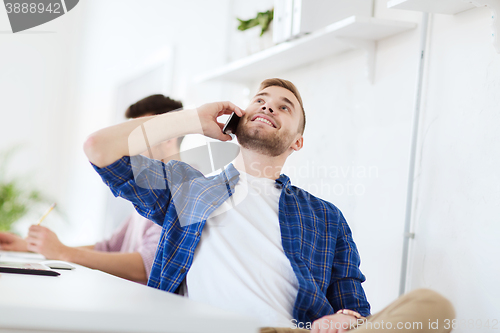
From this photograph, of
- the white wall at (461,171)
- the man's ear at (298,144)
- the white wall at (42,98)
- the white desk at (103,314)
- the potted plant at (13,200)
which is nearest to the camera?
the white desk at (103,314)

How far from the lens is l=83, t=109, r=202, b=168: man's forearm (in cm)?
104

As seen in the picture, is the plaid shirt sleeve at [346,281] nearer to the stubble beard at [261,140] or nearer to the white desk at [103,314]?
the stubble beard at [261,140]

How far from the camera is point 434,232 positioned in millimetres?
1276

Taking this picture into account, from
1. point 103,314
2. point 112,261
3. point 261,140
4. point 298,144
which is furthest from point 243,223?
point 103,314

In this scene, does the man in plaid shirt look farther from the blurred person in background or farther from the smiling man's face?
the blurred person in background

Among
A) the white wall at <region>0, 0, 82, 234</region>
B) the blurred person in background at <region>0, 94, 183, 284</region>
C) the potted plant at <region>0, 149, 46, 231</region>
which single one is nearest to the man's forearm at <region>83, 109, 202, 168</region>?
the blurred person in background at <region>0, 94, 183, 284</region>

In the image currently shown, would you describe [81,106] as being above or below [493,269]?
above

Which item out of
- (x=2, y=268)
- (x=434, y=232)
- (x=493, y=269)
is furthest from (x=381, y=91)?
(x=2, y=268)

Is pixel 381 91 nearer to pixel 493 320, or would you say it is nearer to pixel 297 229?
pixel 297 229

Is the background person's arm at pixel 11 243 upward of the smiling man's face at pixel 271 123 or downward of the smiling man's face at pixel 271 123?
downward

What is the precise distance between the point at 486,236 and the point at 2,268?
1.08 meters

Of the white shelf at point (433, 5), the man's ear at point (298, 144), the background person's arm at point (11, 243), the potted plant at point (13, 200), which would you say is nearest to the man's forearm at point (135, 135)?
the man's ear at point (298, 144)

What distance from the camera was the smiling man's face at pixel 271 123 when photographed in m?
1.28

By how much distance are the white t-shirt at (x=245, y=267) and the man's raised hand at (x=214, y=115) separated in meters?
0.18
